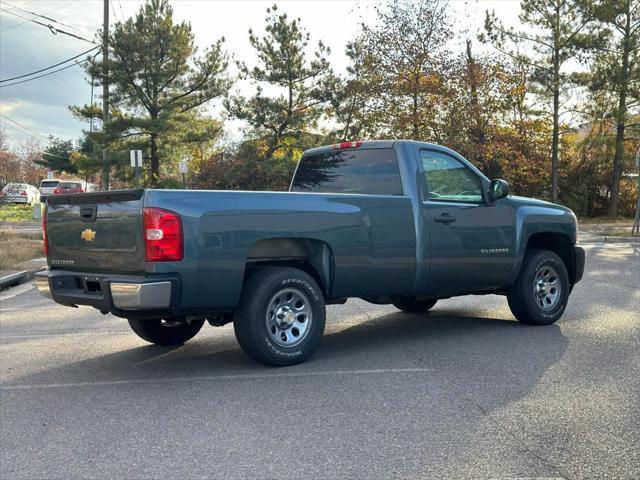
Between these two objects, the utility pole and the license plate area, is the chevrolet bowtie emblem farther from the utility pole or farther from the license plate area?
the utility pole

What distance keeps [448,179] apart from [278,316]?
8.09ft

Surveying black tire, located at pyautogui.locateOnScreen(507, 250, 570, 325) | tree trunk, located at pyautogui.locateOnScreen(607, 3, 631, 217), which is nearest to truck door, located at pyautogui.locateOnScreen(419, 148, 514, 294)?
black tire, located at pyautogui.locateOnScreen(507, 250, 570, 325)

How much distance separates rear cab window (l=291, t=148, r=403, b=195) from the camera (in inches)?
266

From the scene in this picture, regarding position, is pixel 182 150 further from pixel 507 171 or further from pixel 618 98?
pixel 618 98

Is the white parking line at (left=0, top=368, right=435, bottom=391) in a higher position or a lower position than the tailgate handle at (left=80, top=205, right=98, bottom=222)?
lower

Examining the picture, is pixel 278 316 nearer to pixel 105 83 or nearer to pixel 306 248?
pixel 306 248

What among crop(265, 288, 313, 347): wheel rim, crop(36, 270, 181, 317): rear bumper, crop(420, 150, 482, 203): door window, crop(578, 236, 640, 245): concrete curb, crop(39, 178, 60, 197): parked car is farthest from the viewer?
crop(39, 178, 60, 197): parked car

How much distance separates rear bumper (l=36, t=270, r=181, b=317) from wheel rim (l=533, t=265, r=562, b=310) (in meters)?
4.28

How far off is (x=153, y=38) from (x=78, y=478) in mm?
30450

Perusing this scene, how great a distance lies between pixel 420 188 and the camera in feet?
21.9

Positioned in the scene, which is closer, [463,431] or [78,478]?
[78,478]

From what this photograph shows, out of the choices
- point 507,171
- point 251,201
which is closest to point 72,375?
point 251,201

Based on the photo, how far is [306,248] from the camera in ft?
19.8

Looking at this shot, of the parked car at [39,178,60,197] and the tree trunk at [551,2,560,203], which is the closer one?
the tree trunk at [551,2,560,203]
